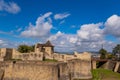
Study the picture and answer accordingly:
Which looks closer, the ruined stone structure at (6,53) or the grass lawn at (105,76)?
the grass lawn at (105,76)

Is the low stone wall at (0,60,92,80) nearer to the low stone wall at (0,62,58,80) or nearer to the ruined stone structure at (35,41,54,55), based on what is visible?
the low stone wall at (0,62,58,80)

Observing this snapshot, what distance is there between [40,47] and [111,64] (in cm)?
1675

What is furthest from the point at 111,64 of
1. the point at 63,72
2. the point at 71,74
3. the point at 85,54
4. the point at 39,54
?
the point at 63,72

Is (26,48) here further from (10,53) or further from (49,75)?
(49,75)

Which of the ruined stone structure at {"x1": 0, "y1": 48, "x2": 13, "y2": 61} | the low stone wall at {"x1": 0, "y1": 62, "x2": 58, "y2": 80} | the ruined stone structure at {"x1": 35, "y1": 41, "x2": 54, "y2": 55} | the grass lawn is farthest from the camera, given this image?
the ruined stone structure at {"x1": 35, "y1": 41, "x2": 54, "y2": 55}

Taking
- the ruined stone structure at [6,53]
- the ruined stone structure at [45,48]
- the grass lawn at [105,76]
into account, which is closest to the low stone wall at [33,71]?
the grass lawn at [105,76]

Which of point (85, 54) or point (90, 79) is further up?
point (85, 54)

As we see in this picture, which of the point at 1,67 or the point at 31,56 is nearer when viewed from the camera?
the point at 1,67

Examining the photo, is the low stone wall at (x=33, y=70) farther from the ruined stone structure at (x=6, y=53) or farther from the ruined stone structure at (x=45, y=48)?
the ruined stone structure at (x=45, y=48)

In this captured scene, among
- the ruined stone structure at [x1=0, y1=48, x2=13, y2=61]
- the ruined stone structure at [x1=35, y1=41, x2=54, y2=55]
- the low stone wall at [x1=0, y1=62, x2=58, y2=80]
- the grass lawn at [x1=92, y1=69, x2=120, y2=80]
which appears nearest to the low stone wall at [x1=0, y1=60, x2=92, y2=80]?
the low stone wall at [x1=0, y1=62, x2=58, y2=80]

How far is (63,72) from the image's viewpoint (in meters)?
32.3

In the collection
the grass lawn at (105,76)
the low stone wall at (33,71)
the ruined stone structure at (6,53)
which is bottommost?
the grass lawn at (105,76)

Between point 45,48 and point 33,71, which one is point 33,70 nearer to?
point 33,71

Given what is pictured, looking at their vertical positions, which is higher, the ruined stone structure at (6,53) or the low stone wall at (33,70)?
the ruined stone structure at (6,53)
